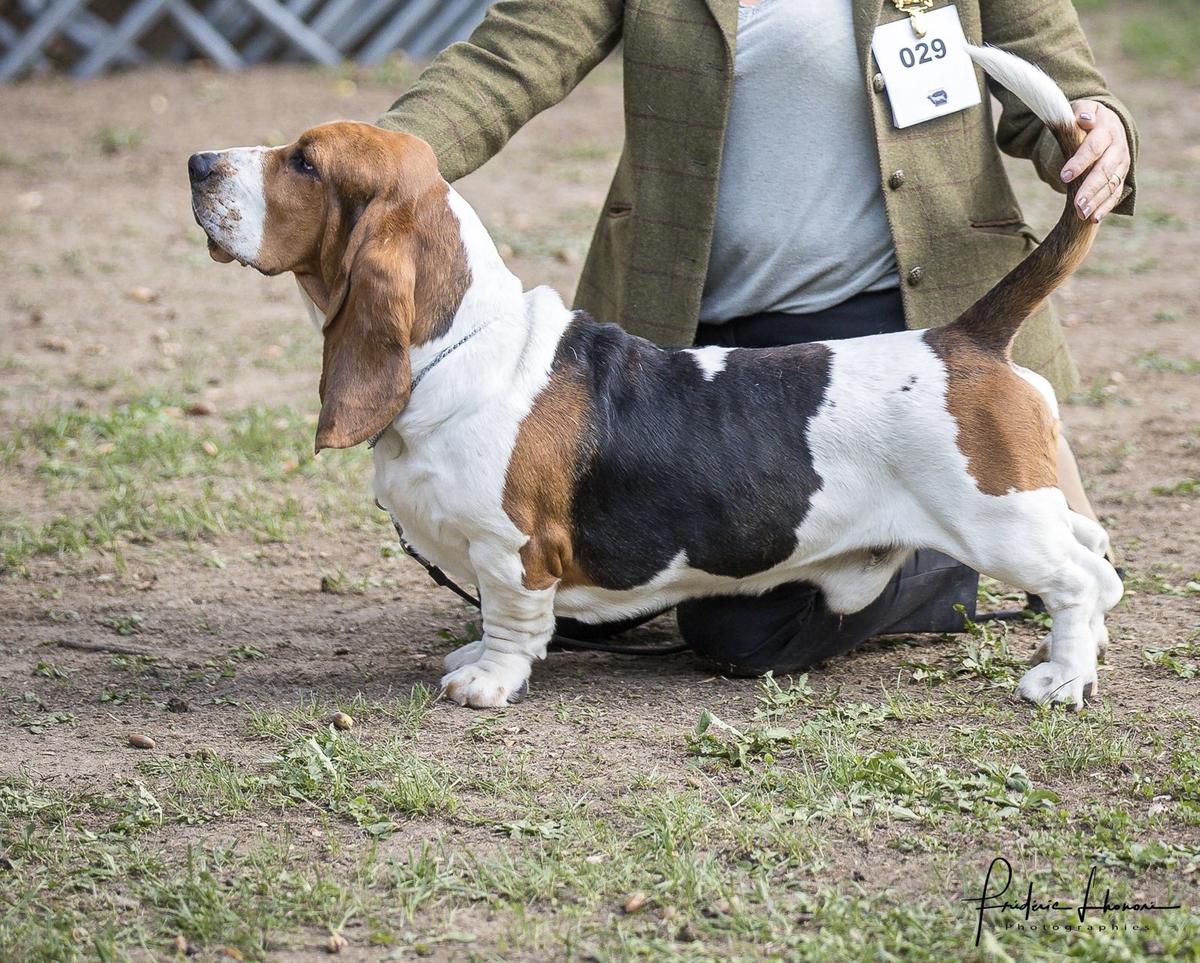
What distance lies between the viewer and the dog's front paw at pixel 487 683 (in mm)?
3736

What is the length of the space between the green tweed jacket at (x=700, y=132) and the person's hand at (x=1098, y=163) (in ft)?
0.88

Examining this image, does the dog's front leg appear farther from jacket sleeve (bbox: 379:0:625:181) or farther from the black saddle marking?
jacket sleeve (bbox: 379:0:625:181)

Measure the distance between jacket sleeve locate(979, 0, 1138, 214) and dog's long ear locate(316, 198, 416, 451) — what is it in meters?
1.78

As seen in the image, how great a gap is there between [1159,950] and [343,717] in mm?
1923

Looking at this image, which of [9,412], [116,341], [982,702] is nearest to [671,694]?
[982,702]

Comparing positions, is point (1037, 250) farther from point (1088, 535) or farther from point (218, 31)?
point (218, 31)

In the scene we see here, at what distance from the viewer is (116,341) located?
7426 millimetres

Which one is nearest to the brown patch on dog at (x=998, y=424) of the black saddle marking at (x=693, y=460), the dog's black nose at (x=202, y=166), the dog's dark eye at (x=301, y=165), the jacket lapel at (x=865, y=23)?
the black saddle marking at (x=693, y=460)

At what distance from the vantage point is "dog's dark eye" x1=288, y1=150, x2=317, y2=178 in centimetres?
344

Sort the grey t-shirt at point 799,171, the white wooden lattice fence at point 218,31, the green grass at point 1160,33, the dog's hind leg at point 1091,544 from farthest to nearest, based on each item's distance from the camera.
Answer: the green grass at point 1160,33 < the white wooden lattice fence at point 218,31 < the grey t-shirt at point 799,171 < the dog's hind leg at point 1091,544

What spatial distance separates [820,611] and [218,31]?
11170mm

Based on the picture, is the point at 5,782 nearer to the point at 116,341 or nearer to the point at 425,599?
the point at 425,599

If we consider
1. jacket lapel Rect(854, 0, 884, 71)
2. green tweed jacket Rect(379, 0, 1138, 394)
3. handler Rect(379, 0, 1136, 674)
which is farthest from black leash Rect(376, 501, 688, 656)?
jacket lapel Rect(854, 0, 884, 71)

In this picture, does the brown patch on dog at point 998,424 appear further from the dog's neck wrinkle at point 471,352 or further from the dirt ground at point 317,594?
the dog's neck wrinkle at point 471,352
